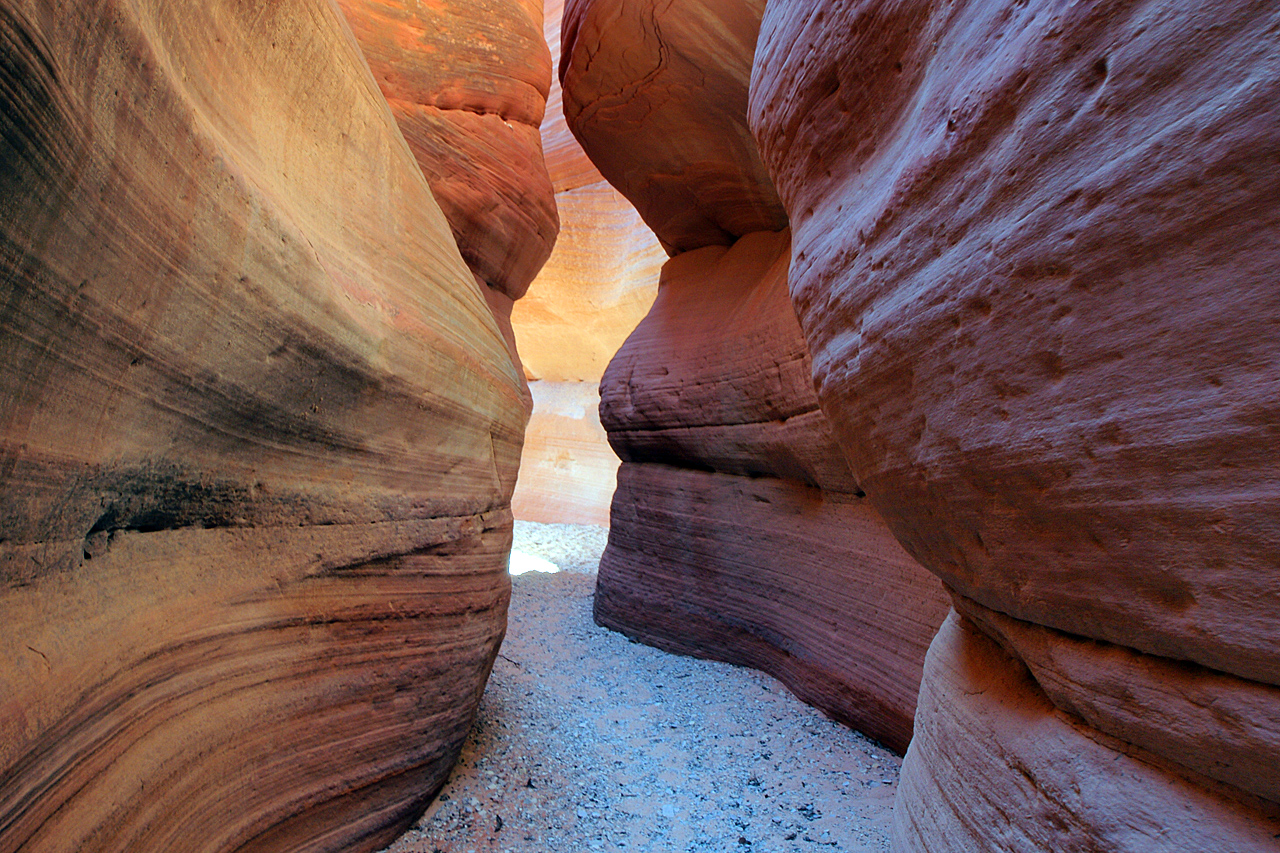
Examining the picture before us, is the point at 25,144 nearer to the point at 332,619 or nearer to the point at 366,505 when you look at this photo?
the point at 366,505

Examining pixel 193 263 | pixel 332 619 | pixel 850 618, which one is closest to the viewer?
pixel 193 263

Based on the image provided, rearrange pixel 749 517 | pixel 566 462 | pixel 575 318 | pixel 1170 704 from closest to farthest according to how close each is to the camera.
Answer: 1. pixel 1170 704
2. pixel 749 517
3. pixel 575 318
4. pixel 566 462

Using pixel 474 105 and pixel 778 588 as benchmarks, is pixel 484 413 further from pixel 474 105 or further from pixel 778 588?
pixel 474 105

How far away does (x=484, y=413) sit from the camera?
2.69 m

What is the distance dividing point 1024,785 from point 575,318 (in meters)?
11.5

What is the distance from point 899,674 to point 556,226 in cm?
512

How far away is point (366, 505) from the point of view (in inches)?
81.1

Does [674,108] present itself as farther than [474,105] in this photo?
No

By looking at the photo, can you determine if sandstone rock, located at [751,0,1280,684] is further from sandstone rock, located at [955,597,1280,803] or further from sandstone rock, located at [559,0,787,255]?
sandstone rock, located at [559,0,787,255]

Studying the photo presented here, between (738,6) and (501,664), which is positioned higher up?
(738,6)

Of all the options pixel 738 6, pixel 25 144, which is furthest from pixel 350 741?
pixel 738 6

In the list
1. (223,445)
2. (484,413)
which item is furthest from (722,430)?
(223,445)

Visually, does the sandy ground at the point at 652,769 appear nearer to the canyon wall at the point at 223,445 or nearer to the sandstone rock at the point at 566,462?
the canyon wall at the point at 223,445

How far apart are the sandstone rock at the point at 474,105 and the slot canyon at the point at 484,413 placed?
110 inches
